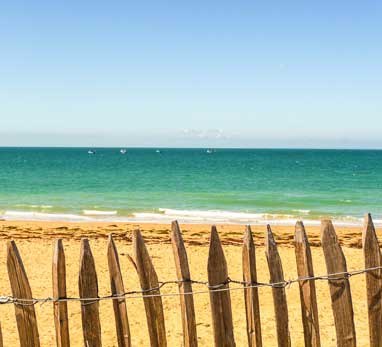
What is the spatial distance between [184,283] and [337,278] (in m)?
1.00

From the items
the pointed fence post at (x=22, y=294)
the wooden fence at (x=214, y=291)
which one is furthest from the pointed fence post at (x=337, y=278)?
the pointed fence post at (x=22, y=294)

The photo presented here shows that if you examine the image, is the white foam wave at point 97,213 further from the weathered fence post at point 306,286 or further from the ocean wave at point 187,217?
the weathered fence post at point 306,286

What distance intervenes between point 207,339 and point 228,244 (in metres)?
8.22

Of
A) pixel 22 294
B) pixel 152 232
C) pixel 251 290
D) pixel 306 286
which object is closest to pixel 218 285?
pixel 251 290

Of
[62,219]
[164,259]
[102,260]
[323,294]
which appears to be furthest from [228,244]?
[62,219]

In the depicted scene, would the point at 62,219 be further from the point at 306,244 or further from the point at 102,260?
the point at 306,244

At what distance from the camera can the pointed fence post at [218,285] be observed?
3.21 m

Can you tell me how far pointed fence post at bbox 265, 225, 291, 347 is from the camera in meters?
3.21

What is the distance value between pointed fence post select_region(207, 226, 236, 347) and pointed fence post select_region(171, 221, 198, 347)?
15 cm

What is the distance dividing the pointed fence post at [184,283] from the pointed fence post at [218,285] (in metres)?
0.15

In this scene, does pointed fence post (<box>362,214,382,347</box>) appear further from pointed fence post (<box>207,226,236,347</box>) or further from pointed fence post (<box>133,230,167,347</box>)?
pointed fence post (<box>133,230,167,347</box>)

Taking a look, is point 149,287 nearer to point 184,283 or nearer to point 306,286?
point 184,283

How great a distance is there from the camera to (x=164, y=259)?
12695 mm

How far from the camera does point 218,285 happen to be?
10.6ft
